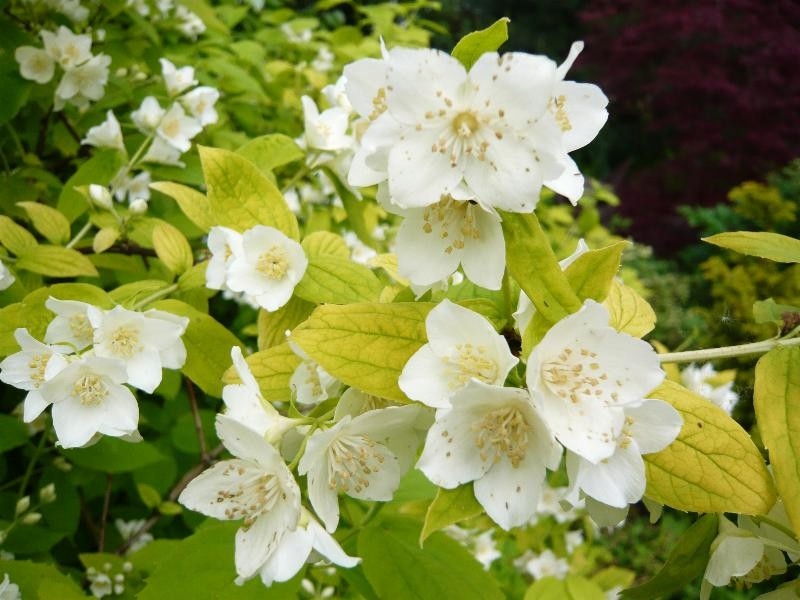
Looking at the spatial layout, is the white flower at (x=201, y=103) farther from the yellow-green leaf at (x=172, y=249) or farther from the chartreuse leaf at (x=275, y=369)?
the chartreuse leaf at (x=275, y=369)

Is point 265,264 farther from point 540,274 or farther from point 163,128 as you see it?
point 163,128

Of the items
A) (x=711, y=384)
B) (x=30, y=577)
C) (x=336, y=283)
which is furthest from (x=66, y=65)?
(x=711, y=384)

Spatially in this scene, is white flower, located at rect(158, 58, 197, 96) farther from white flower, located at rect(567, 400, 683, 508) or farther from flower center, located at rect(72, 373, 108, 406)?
white flower, located at rect(567, 400, 683, 508)

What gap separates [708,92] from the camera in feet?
25.8

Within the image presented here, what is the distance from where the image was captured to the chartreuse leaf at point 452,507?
2.70 ft

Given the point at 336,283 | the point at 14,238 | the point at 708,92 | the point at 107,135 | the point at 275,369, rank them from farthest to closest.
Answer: the point at 708,92
the point at 107,135
the point at 14,238
the point at 336,283
the point at 275,369

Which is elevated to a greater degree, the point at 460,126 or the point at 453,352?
the point at 460,126

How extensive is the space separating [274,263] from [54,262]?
20.0 inches

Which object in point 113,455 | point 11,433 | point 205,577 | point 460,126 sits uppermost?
point 460,126

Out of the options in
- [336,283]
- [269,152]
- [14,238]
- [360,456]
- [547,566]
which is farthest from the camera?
[547,566]

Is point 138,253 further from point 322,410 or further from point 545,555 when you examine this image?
point 545,555

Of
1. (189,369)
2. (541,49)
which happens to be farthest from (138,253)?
(541,49)

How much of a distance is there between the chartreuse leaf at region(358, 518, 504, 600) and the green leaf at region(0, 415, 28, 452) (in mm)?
877

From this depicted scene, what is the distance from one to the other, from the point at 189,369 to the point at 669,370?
0.89m
